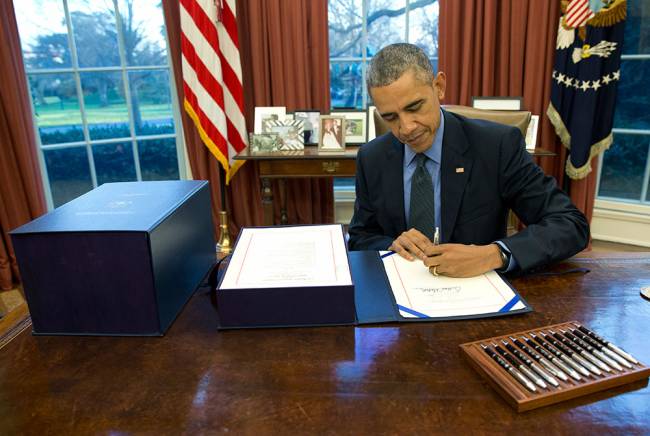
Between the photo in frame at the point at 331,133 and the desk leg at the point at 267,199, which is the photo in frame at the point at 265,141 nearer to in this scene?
the desk leg at the point at 267,199

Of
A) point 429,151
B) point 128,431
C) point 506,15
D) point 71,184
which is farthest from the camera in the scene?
point 71,184

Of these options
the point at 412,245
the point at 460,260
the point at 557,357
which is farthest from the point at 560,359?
the point at 412,245

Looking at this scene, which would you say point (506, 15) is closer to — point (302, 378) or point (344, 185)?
point (344, 185)

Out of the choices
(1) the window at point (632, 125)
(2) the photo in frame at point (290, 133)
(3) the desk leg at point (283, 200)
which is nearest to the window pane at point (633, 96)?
(1) the window at point (632, 125)

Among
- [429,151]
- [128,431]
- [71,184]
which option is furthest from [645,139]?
[71,184]

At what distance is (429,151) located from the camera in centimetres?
151

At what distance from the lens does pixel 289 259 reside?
3.34ft

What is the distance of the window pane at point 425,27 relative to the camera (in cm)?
349

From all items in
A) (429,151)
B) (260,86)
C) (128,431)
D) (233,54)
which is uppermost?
(233,54)

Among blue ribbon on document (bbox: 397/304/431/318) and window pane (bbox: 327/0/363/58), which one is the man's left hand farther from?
window pane (bbox: 327/0/363/58)

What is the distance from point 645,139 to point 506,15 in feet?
4.38

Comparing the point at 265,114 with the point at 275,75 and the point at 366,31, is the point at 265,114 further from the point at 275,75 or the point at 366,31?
the point at 366,31

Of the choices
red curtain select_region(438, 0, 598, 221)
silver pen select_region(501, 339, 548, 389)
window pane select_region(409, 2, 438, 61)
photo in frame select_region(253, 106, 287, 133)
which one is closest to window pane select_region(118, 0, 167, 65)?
photo in frame select_region(253, 106, 287, 133)

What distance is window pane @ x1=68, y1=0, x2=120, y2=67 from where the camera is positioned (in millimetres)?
3254
